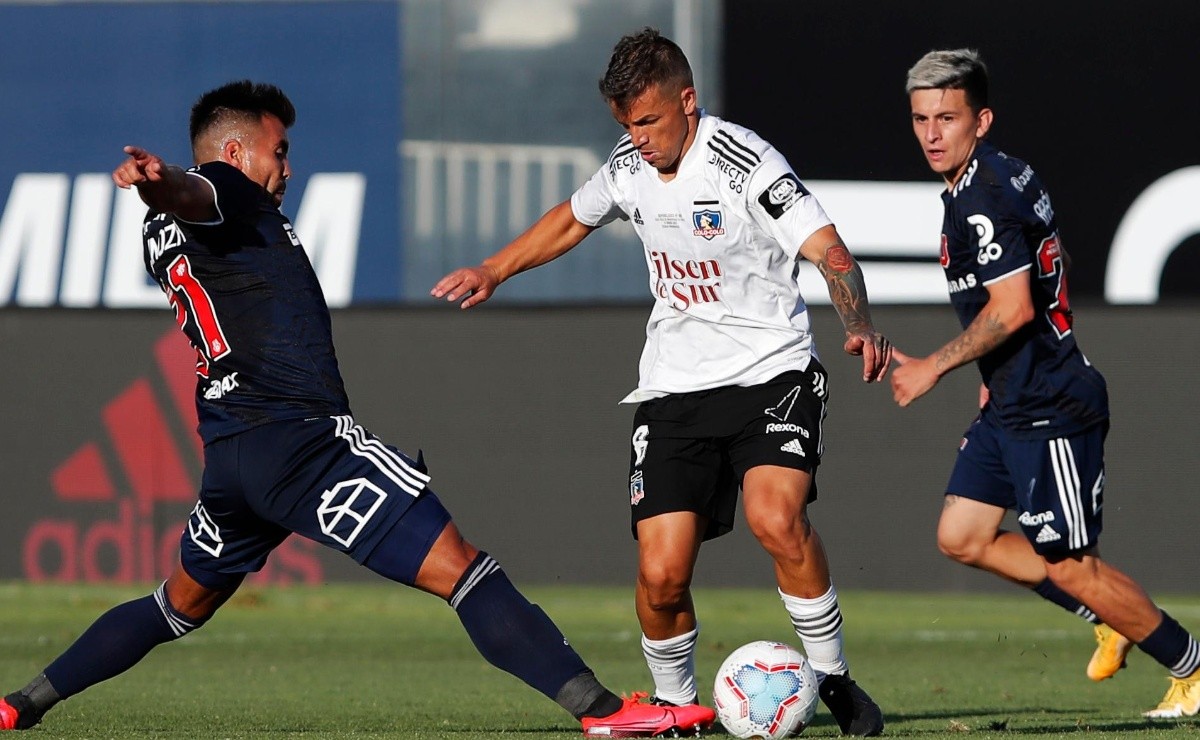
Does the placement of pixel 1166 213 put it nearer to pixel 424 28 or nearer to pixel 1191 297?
pixel 1191 297

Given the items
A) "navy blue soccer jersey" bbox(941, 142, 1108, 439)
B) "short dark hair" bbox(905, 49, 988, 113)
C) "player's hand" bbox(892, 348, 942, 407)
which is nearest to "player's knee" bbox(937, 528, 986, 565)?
"navy blue soccer jersey" bbox(941, 142, 1108, 439)

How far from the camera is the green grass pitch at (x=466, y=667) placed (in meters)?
6.27

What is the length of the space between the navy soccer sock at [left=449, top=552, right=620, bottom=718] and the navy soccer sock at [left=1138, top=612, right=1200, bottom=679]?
7.06ft

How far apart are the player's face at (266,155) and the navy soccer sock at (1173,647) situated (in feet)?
11.6

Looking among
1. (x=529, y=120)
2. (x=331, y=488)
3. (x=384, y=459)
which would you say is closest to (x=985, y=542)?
(x=384, y=459)

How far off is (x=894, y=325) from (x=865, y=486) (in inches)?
48.7

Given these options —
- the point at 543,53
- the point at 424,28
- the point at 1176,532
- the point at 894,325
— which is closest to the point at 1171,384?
the point at 1176,532

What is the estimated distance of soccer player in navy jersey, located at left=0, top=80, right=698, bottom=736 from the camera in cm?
538

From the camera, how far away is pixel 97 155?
14633mm

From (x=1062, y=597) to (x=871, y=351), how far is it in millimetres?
1704

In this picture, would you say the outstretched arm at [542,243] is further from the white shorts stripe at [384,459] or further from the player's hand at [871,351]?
the player's hand at [871,351]

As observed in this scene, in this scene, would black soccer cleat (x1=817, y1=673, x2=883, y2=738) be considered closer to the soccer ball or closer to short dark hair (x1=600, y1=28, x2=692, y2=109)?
the soccer ball

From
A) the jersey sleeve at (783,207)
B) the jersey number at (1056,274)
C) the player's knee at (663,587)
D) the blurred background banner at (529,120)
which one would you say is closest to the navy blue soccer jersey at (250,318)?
the player's knee at (663,587)

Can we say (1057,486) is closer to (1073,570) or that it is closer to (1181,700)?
(1073,570)
